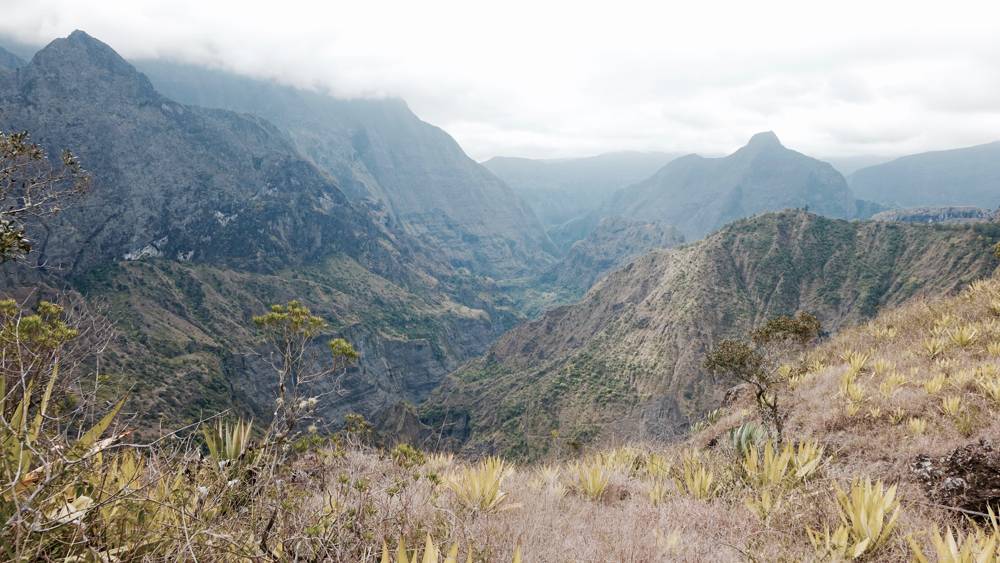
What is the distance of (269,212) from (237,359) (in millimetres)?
83846

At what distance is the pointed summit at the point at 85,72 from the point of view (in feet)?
461

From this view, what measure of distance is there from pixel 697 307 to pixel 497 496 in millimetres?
77962

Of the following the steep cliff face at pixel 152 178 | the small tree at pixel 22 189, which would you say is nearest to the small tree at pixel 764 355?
the small tree at pixel 22 189

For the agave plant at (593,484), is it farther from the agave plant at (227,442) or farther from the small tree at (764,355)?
the small tree at (764,355)

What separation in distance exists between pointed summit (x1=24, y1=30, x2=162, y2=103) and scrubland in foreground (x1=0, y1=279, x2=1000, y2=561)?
19565 centimetres

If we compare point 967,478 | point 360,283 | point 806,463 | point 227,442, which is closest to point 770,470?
point 806,463

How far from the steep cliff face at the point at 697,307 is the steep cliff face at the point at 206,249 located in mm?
38930

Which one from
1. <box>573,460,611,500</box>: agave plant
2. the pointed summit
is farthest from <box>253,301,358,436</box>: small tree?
the pointed summit

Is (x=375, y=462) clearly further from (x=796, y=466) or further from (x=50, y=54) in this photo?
(x=50, y=54)

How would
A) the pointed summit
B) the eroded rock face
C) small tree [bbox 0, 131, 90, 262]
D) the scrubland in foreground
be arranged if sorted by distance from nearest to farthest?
the scrubland in foreground
the eroded rock face
small tree [bbox 0, 131, 90, 262]
the pointed summit

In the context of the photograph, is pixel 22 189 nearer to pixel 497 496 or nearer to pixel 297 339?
pixel 297 339

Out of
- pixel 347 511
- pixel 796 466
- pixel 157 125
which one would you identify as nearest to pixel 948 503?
pixel 796 466

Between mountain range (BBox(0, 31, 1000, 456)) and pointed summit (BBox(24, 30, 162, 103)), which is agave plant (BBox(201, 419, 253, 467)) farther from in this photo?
pointed summit (BBox(24, 30, 162, 103))

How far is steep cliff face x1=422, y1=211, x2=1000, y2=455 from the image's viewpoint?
64875 millimetres
